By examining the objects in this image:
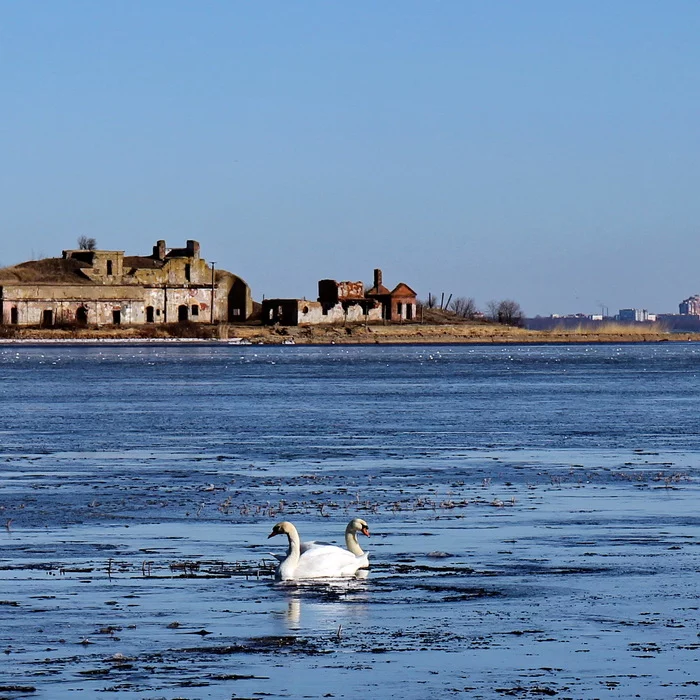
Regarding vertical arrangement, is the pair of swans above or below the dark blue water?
above

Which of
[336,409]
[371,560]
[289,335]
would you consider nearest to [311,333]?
[289,335]

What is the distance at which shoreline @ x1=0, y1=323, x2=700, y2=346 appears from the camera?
144 metres

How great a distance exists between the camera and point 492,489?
23000 mm

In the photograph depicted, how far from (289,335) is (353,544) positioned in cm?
14233

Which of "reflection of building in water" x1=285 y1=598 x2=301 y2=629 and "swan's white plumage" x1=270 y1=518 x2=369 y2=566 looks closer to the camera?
"reflection of building in water" x1=285 y1=598 x2=301 y2=629

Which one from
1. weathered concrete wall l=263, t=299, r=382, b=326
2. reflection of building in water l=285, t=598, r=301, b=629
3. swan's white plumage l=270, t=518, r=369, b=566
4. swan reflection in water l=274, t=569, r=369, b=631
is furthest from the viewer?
weathered concrete wall l=263, t=299, r=382, b=326

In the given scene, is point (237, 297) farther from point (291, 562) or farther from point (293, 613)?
point (293, 613)

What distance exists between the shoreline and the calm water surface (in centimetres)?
10599

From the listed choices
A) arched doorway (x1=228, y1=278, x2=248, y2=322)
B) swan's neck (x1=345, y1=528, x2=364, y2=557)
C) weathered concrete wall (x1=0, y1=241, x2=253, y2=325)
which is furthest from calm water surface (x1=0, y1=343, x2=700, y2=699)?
arched doorway (x1=228, y1=278, x2=248, y2=322)

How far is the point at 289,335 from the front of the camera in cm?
15788

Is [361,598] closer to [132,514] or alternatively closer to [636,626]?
[636,626]

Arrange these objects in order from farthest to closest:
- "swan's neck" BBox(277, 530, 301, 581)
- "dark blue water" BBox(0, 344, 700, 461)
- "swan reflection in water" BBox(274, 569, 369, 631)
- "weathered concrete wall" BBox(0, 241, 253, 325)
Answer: "weathered concrete wall" BBox(0, 241, 253, 325) → "dark blue water" BBox(0, 344, 700, 461) → "swan's neck" BBox(277, 530, 301, 581) → "swan reflection in water" BBox(274, 569, 369, 631)

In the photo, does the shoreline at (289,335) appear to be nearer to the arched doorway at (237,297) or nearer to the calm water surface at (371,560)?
the arched doorway at (237,297)

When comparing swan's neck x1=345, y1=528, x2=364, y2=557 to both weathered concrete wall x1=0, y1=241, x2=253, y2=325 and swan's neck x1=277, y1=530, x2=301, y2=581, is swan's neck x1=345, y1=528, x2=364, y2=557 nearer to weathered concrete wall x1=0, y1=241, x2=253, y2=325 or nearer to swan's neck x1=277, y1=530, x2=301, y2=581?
swan's neck x1=277, y1=530, x2=301, y2=581
